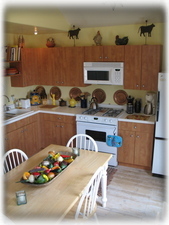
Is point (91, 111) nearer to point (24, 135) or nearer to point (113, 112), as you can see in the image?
point (113, 112)

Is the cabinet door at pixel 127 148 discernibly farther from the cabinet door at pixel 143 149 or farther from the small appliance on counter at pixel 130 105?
the small appliance on counter at pixel 130 105

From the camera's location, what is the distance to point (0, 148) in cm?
365

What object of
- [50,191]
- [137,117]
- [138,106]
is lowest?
[50,191]

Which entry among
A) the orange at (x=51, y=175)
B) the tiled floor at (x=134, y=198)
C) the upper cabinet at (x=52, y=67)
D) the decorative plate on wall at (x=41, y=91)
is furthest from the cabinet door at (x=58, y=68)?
the orange at (x=51, y=175)

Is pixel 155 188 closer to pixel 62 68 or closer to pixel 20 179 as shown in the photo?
pixel 20 179

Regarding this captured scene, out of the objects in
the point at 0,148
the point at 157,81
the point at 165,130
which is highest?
the point at 157,81

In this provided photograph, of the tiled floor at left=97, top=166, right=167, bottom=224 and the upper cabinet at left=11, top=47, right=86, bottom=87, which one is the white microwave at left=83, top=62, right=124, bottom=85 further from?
the tiled floor at left=97, top=166, right=167, bottom=224

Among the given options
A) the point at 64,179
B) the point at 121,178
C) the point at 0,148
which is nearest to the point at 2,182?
the point at 64,179

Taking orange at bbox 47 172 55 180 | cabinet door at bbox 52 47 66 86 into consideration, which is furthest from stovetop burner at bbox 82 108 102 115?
orange at bbox 47 172 55 180

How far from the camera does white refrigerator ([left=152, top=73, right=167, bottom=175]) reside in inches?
134

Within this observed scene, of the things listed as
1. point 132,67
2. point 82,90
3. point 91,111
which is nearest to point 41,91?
point 82,90

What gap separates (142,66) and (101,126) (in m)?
1.19

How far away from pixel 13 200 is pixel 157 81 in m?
2.78

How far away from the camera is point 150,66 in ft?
12.3
